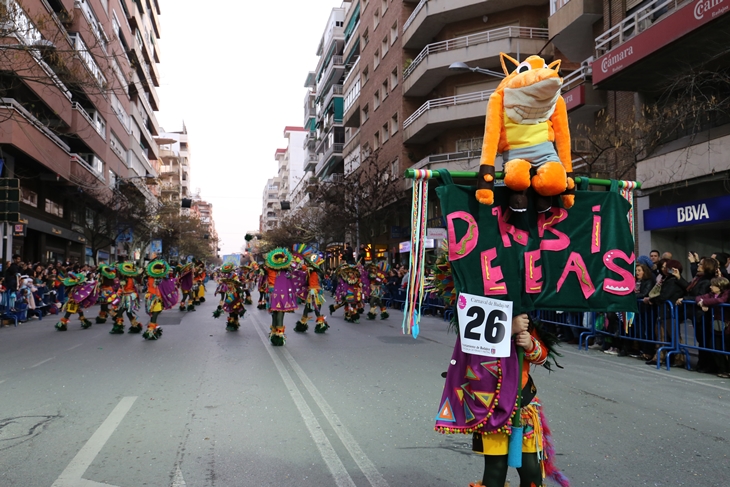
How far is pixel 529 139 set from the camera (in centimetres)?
338

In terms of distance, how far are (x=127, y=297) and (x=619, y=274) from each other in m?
12.6

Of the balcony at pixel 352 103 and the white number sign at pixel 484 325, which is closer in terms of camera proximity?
the white number sign at pixel 484 325

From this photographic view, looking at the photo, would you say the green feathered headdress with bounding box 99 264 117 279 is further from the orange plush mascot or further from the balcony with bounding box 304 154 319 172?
the balcony with bounding box 304 154 319 172

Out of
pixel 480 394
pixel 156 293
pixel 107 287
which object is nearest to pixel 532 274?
pixel 480 394

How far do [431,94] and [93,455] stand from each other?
3274cm

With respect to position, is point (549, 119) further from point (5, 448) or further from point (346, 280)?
point (346, 280)

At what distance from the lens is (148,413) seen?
20.1 feet

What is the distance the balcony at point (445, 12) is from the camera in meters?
29.9

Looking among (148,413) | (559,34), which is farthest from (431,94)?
(148,413)

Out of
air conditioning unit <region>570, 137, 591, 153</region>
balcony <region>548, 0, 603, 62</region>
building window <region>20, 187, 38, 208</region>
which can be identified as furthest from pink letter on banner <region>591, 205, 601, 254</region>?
building window <region>20, 187, 38, 208</region>

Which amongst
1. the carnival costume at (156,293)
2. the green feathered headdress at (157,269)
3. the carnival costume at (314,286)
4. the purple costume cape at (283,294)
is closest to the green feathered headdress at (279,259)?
the purple costume cape at (283,294)

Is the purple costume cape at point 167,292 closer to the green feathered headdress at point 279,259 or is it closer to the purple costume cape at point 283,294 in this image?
the green feathered headdress at point 279,259

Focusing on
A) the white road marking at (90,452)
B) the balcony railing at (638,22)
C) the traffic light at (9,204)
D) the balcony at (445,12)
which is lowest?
the white road marking at (90,452)

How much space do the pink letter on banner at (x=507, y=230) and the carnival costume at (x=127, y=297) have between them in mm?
12391
